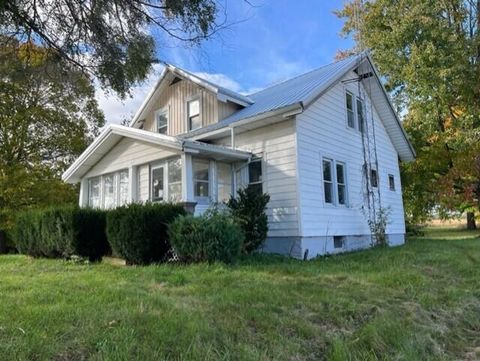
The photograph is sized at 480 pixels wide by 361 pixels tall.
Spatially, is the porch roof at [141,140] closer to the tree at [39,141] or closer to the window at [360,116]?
the tree at [39,141]

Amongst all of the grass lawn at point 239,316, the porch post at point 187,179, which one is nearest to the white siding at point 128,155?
the porch post at point 187,179

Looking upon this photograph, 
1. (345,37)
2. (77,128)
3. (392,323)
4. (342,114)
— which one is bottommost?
(392,323)

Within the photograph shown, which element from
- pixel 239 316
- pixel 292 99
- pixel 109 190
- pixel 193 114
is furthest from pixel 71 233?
pixel 239 316

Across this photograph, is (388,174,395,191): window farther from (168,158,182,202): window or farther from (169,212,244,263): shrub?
(169,212,244,263): shrub

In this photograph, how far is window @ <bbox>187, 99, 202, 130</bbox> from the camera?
14.9 m

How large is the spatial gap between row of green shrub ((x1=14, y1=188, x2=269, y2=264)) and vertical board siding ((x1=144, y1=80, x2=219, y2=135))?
4475 millimetres

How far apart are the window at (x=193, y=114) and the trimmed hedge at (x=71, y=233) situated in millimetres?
5195

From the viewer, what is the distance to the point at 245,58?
583 centimetres

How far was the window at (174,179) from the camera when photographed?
468 inches

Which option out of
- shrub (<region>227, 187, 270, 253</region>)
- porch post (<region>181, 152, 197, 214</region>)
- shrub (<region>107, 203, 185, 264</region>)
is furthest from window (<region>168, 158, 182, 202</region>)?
shrub (<region>107, 203, 185, 264</region>)

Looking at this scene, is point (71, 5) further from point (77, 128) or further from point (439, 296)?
point (77, 128)

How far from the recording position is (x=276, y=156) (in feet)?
39.4

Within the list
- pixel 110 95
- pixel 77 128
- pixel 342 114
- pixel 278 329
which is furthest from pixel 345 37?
pixel 278 329

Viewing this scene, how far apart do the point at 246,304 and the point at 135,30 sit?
12.5ft
